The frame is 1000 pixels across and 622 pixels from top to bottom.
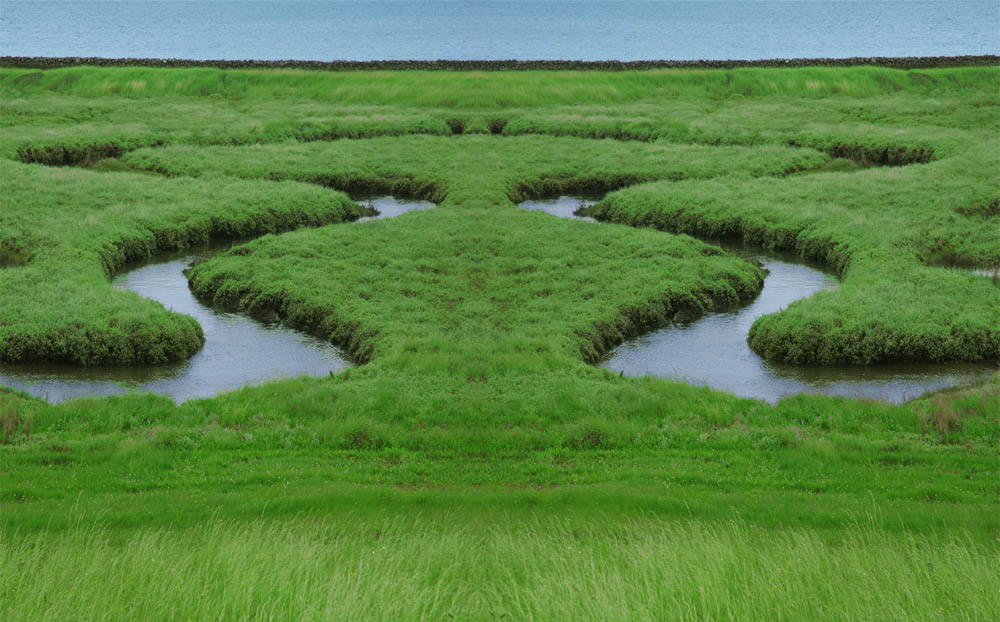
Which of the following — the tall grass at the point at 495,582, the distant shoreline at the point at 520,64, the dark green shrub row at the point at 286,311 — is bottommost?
the dark green shrub row at the point at 286,311

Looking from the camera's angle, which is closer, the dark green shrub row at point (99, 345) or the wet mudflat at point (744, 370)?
the wet mudflat at point (744, 370)

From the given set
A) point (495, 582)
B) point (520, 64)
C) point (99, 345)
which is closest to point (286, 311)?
point (99, 345)

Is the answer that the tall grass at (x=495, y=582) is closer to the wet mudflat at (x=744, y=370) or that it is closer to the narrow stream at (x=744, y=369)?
the wet mudflat at (x=744, y=370)

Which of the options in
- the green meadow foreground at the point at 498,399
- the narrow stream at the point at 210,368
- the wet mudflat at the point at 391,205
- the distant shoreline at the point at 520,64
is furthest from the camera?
the distant shoreline at the point at 520,64

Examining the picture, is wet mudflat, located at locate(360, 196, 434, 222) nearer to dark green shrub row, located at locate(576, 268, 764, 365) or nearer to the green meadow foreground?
the green meadow foreground

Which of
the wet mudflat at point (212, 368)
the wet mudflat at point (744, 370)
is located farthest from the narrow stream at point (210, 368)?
the wet mudflat at point (744, 370)

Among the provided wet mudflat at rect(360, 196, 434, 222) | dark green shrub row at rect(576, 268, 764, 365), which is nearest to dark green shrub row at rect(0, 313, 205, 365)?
dark green shrub row at rect(576, 268, 764, 365)

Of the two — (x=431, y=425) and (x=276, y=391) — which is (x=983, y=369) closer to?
(x=431, y=425)
